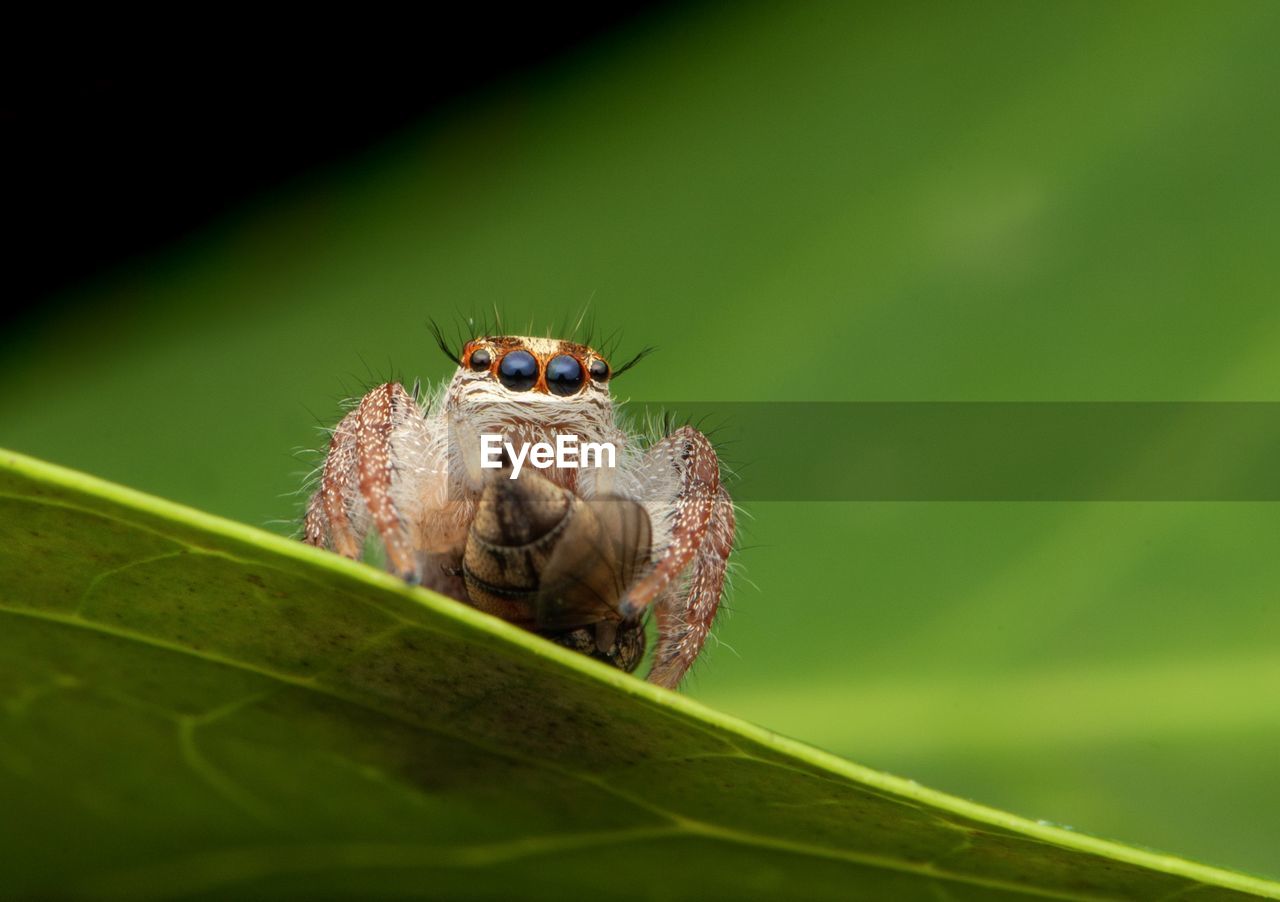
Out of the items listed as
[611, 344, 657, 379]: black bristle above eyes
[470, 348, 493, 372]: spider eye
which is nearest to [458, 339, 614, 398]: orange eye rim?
[470, 348, 493, 372]: spider eye

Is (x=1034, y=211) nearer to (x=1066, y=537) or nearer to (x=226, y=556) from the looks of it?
(x=1066, y=537)

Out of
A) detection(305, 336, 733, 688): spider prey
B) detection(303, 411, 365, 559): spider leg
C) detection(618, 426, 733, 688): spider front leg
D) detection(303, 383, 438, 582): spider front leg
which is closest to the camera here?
detection(305, 336, 733, 688): spider prey

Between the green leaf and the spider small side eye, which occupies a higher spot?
the spider small side eye

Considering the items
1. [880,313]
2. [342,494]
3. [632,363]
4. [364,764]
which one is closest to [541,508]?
[364,764]

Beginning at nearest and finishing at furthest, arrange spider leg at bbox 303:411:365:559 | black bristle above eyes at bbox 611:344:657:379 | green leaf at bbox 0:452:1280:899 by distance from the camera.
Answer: green leaf at bbox 0:452:1280:899, spider leg at bbox 303:411:365:559, black bristle above eyes at bbox 611:344:657:379

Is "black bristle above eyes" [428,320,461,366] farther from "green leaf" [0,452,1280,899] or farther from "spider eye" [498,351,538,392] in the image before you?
"green leaf" [0,452,1280,899]

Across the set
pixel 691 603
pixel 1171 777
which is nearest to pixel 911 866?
pixel 691 603
